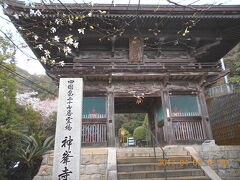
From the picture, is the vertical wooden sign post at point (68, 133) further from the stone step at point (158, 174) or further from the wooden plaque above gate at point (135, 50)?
the wooden plaque above gate at point (135, 50)

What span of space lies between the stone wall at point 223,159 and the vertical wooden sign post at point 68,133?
5143 mm

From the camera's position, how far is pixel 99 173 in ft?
20.1

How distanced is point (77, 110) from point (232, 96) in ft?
31.9

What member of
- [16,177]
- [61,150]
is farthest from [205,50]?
[16,177]

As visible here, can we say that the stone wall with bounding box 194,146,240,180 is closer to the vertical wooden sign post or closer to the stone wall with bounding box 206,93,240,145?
the stone wall with bounding box 206,93,240,145

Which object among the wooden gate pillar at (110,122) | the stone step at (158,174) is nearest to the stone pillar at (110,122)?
the wooden gate pillar at (110,122)

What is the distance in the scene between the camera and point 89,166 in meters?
6.21

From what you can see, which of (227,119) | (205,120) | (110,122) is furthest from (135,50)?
(227,119)

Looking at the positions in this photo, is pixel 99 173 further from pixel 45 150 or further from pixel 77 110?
pixel 77 110

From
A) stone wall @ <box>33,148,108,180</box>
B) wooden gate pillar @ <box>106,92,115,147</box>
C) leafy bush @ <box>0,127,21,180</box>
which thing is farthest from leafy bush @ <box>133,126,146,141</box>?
leafy bush @ <box>0,127,21,180</box>

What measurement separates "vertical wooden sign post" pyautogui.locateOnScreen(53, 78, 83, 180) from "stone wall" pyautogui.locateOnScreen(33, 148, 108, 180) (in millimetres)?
2444

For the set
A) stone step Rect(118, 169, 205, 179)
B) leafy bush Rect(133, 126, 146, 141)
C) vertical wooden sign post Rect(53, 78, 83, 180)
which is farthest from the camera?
leafy bush Rect(133, 126, 146, 141)

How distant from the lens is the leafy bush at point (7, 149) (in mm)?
4785

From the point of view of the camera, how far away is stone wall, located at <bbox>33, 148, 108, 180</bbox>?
19.9ft
